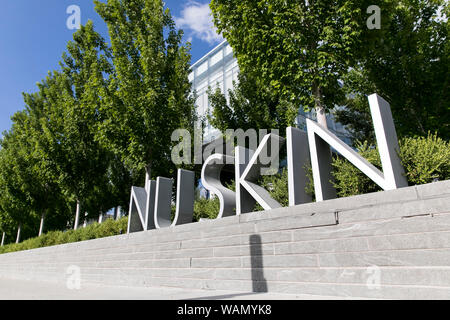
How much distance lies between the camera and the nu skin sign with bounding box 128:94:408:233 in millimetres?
4445

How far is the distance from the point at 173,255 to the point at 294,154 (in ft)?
11.9

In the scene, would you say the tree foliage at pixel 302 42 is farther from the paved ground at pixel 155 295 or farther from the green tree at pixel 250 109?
the paved ground at pixel 155 295

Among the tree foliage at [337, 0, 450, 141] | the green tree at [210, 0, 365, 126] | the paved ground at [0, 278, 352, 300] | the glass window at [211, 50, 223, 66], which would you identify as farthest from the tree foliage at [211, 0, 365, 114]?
the glass window at [211, 50, 223, 66]

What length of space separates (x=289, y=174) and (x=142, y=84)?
28.1 ft

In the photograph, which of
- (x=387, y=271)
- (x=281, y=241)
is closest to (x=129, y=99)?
(x=281, y=241)

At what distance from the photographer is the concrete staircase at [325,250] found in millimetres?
3283

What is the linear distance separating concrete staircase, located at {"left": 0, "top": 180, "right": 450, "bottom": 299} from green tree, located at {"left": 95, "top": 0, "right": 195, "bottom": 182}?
5385 millimetres

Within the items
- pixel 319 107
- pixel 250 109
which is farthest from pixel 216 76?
pixel 319 107

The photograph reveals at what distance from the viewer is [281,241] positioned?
15.3ft

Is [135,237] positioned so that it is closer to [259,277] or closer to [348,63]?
[259,277]

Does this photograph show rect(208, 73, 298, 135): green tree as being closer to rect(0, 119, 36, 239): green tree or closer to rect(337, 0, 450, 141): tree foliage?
rect(337, 0, 450, 141): tree foliage

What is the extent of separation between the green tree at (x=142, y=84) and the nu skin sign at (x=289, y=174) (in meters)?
3.22

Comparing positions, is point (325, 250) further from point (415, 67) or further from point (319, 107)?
point (415, 67)

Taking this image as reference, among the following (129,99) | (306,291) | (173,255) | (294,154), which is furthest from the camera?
(129,99)
